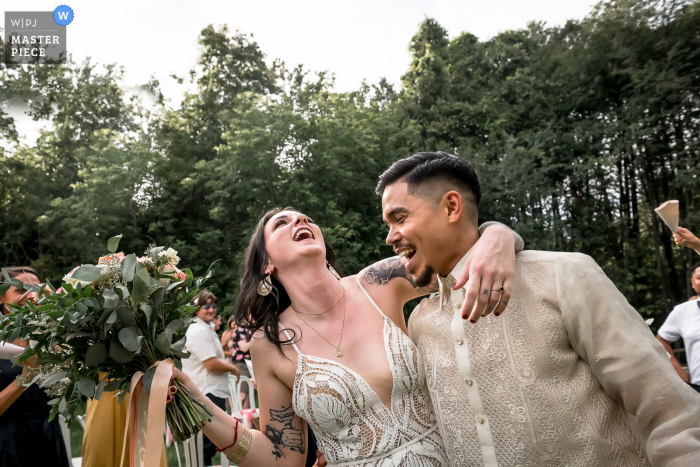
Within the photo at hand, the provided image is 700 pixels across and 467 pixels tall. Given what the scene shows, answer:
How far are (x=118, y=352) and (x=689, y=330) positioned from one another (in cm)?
596

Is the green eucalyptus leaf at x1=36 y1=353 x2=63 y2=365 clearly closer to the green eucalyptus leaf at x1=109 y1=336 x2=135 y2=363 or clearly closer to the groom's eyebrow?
the green eucalyptus leaf at x1=109 y1=336 x2=135 y2=363

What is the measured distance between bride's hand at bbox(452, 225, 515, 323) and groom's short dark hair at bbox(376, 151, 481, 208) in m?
0.34

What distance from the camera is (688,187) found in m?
13.4

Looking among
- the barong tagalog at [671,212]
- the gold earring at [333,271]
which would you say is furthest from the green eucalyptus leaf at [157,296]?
the barong tagalog at [671,212]

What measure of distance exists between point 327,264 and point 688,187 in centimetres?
1419

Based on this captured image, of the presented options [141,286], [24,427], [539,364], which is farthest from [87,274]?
[24,427]

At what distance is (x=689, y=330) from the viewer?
18.0 ft

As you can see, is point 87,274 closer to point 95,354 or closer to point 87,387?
point 95,354

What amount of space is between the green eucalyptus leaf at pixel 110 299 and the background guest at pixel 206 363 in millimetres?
4152

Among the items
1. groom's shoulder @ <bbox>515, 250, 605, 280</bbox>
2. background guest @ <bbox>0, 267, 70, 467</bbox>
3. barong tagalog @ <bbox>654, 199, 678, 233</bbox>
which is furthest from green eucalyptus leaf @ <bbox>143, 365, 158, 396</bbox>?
barong tagalog @ <bbox>654, 199, 678, 233</bbox>

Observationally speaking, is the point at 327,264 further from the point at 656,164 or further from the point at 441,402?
the point at 656,164

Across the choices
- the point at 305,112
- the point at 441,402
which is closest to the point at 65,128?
the point at 305,112

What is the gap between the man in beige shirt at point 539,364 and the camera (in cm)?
144

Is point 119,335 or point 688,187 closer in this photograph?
point 119,335
